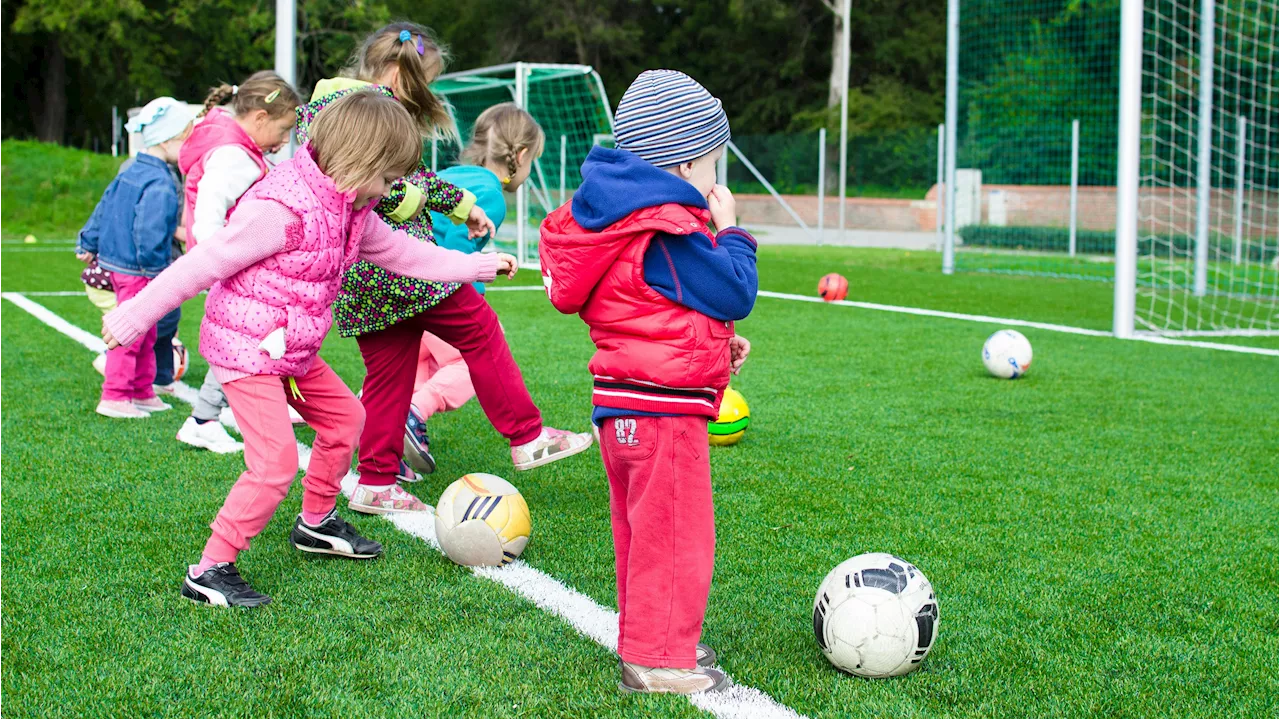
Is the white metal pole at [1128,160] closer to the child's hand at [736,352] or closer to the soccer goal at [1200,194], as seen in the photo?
the soccer goal at [1200,194]

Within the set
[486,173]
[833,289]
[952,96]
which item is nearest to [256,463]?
[486,173]

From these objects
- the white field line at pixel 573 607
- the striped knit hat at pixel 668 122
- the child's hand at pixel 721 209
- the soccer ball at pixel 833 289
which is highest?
the striped knit hat at pixel 668 122

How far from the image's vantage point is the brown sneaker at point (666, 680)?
2.80 metres

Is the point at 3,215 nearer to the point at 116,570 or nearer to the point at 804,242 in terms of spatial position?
the point at 804,242

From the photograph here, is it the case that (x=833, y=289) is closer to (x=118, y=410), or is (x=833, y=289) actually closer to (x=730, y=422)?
(x=730, y=422)

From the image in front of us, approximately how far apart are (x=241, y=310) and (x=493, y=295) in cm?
913

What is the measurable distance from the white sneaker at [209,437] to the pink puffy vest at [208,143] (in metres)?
0.83

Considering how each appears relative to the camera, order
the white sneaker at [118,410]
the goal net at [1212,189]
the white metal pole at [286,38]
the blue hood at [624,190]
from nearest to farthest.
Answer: the blue hood at [624,190]
the white sneaker at [118,410]
the white metal pole at [286,38]
the goal net at [1212,189]

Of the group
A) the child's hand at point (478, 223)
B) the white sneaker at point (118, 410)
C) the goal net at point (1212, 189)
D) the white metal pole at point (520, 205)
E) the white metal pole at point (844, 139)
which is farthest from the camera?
the white metal pole at point (844, 139)

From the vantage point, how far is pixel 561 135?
2264 cm

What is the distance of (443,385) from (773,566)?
2.08 meters

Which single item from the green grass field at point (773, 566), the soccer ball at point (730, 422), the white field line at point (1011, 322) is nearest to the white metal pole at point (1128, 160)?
the white field line at point (1011, 322)

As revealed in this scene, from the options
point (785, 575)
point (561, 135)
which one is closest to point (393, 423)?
point (785, 575)

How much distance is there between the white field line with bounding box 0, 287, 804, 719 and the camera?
2.74m
